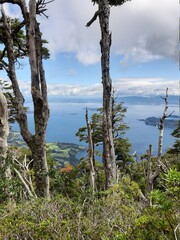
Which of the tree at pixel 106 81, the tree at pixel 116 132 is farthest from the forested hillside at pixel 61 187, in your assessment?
the tree at pixel 116 132

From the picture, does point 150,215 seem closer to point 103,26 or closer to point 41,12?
point 103,26

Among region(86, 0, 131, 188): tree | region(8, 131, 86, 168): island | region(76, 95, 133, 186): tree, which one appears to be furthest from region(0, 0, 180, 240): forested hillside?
region(76, 95, 133, 186): tree

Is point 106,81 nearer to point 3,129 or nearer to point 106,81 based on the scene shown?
point 106,81

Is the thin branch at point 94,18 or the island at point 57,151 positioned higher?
the thin branch at point 94,18

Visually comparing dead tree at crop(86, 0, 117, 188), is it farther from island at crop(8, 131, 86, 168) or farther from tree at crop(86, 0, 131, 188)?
island at crop(8, 131, 86, 168)

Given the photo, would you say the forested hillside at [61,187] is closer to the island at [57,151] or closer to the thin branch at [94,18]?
the thin branch at [94,18]

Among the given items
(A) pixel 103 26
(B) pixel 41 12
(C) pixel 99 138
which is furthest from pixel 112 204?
(C) pixel 99 138

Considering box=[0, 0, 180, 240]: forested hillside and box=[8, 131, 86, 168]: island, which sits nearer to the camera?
box=[0, 0, 180, 240]: forested hillside

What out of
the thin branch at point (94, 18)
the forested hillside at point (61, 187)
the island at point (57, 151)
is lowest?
the island at point (57, 151)

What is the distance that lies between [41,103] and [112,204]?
3.56m

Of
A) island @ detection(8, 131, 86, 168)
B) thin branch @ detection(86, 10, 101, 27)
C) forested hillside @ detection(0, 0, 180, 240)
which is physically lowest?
island @ detection(8, 131, 86, 168)

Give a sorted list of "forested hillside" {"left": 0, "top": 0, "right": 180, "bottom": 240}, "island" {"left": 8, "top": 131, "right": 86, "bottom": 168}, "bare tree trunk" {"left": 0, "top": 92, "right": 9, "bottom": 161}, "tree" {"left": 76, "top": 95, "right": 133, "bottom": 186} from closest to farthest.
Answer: "forested hillside" {"left": 0, "top": 0, "right": 180, "bottom": 240} → "bare tree trunk" {"left": 0, "top": 92, "right": 9, "bottom": 161} → "island" {"left": 8, "top": 131, "right": 86, "bottom": 168} → "tree" {"left": 76, "top": 95, "right": 133, "bottom": 186}

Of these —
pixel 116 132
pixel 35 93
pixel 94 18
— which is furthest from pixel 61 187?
pixel 116 132

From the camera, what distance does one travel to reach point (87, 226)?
3371 mm
